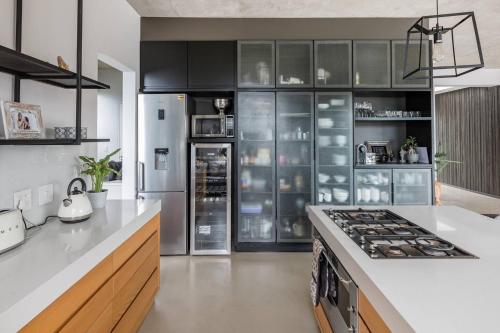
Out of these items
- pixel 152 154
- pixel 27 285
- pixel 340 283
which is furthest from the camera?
pixel 152 154

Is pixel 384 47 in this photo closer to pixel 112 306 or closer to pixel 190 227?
pixel 190 227

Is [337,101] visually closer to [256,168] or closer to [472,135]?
[256,168]

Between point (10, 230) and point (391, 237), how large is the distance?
185 centimetres

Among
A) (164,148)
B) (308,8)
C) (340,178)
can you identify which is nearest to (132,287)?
(164,148)

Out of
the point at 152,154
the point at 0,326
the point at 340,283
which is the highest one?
the point at 152,154

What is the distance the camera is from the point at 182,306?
2.44 m

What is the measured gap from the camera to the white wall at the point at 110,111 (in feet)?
13.5

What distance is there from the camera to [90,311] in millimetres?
1314

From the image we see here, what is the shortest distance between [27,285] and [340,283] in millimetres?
1375

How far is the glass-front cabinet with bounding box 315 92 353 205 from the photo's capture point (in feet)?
12.0

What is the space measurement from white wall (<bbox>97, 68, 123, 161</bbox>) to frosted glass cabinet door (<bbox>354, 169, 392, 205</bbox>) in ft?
11.3

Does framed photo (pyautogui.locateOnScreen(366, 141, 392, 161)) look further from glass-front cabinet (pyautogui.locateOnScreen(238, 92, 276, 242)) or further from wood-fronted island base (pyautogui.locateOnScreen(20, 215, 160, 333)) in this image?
wood-fronted island base (pyautogui.locateOnScreen(20, 215, 160, 333))

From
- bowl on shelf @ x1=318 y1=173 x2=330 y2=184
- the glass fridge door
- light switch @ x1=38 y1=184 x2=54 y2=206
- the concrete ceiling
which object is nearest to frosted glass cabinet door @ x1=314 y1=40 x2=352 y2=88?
the concrete ceiling

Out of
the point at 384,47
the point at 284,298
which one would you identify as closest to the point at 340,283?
the point at 284,298
